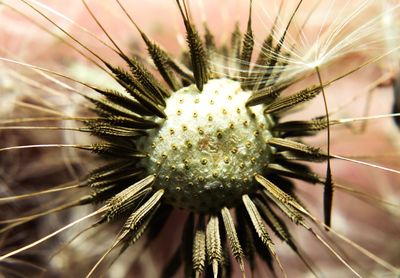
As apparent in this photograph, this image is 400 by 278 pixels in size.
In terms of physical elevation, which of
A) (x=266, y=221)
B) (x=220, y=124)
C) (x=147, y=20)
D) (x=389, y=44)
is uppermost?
(x=147, y=20)

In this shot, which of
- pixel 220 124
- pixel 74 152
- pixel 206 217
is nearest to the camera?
pixel 220 124

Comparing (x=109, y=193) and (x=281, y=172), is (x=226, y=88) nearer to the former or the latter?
(x=281, y=172)

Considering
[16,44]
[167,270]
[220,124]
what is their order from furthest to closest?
[16,44] → [167,270] → [220,124]

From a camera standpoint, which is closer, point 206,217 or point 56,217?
point 206,217

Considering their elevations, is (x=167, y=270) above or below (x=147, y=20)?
below

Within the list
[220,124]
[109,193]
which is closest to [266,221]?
[220,124]
